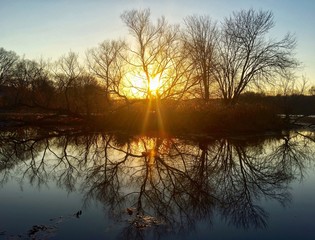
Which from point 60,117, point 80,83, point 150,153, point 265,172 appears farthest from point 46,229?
point 80,83

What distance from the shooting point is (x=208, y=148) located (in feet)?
67.9

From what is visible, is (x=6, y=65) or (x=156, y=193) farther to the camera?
(x=6, y=65)

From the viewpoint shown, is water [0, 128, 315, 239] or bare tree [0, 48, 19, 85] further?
bare tree [0, 48, 19, 85]

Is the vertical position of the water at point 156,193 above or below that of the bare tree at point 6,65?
Result: below

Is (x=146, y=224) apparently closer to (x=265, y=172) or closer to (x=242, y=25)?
(x=265, y=172)

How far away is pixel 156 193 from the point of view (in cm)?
1095

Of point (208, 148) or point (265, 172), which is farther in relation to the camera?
point (208, 148)

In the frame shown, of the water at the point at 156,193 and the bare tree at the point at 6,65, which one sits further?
the bare tree at the point at 6,65

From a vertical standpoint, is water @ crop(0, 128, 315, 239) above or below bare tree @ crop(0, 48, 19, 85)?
below

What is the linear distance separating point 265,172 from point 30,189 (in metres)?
8.98

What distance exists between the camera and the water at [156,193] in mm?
7969

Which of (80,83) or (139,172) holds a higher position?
(80,83)

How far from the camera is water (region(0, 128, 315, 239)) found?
314 inches

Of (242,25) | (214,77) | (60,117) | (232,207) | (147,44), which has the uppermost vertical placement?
(242,25)
